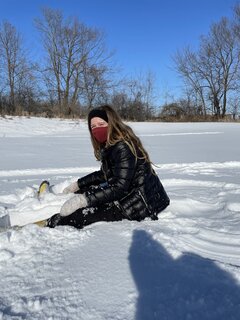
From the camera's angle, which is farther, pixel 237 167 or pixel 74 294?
pixel 237 167

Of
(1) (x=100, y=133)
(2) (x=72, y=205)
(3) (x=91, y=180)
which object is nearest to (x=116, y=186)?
(2) (x=72, y=205)

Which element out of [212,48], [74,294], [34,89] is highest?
[212,48]

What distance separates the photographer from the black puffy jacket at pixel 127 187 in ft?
8.73

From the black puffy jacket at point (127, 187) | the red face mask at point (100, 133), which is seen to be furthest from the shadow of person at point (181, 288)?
the red face mask at point (100, 133)

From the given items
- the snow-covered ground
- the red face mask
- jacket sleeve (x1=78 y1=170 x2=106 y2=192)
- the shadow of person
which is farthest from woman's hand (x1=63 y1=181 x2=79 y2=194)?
the shadow of person

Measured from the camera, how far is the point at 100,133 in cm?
287

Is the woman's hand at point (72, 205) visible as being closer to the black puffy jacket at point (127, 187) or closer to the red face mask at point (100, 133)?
the black puffy jacket at point (127, 187)

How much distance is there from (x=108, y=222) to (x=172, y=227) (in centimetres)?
48

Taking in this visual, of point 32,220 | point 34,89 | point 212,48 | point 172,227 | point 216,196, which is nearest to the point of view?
point 172,227

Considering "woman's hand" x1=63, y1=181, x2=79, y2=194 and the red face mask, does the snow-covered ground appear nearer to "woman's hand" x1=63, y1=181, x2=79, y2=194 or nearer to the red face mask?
"woman's hand" x1=63, y1=181, x2=79, y2=194

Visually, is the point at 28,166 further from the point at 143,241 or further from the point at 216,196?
the point at 143,241

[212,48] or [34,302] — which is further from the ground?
[212,48]

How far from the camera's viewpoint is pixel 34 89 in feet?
77.4

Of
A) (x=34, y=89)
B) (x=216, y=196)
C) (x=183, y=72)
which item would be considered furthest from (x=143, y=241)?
(x=183, y=72)
